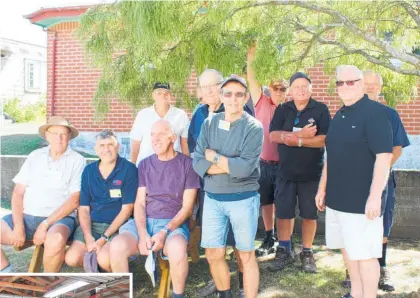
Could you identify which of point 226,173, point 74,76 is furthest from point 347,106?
point 74,76

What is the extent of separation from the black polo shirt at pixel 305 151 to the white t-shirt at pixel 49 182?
1.82 m

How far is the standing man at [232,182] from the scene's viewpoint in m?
3.13

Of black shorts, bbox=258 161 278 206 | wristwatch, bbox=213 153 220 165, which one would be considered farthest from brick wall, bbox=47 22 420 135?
wristwatch, bbox=213 153 220 165

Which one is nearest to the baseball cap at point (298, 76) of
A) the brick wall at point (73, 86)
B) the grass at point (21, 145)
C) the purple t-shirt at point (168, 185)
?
the purple t-shirt at point (168, 185)

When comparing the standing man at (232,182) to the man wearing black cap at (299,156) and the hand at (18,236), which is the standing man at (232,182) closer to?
the man wearing black cap at (299,156)

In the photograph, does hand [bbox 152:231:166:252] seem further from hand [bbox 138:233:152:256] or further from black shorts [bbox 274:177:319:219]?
black shorts [bbox 274:177:319:219]

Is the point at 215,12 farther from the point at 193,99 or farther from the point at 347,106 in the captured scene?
the point at 193,99

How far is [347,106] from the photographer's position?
305cm

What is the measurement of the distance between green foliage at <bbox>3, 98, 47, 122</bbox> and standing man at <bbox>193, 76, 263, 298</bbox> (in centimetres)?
1533

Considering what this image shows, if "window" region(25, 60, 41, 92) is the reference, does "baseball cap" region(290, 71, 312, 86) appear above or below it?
below

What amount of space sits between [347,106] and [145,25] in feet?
4.66

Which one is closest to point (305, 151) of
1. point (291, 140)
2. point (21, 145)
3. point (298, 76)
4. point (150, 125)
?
point (291, 140)

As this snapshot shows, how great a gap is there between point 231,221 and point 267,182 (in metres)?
1.49

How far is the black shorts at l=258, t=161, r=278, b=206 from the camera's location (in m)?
4.57
